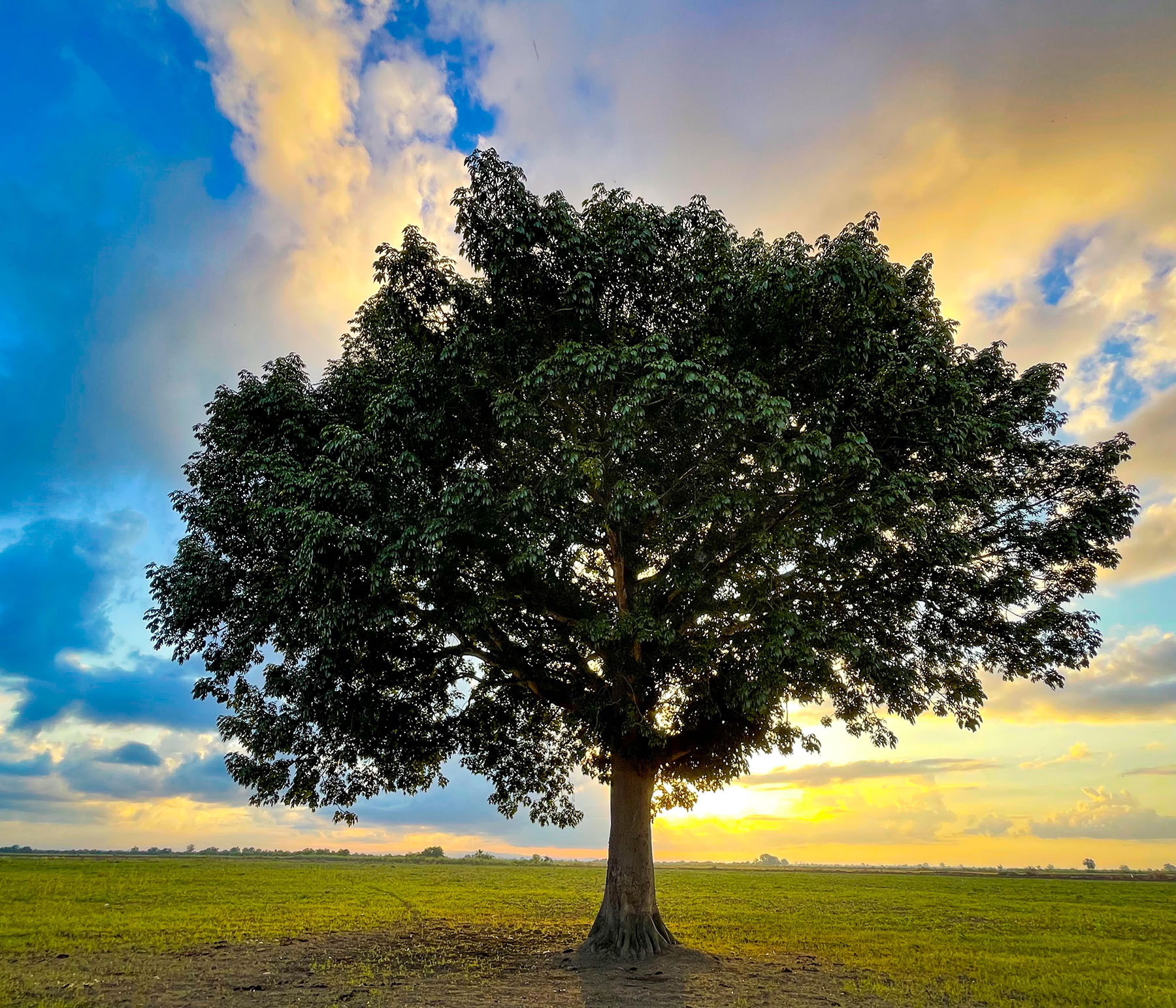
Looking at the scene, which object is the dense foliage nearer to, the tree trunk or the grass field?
the tree trunk

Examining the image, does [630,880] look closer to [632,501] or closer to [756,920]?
[632,501]

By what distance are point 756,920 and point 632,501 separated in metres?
26.9

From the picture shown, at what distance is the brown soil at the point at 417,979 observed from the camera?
49.1 ft

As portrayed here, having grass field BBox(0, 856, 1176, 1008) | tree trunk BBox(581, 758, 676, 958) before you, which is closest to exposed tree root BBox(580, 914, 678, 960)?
tree trunk BBox(581, 758, 676, 958)

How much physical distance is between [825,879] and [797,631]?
73.0m

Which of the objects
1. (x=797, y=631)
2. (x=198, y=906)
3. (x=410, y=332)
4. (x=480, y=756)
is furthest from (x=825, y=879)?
(x=410, y=332)

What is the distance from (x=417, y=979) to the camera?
17.1 meters

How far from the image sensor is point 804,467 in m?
14.7

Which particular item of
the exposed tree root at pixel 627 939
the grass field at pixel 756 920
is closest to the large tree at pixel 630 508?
the exposed tree root at pixel 627 939

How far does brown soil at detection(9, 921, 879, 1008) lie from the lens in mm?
14969

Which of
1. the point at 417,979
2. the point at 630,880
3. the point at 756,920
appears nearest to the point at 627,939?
the point at 630,880

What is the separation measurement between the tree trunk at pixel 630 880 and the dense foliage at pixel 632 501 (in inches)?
41.1

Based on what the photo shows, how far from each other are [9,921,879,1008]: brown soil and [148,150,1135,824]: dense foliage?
177 inches

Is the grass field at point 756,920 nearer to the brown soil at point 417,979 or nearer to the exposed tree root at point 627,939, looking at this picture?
the brown soil at point 417,979
